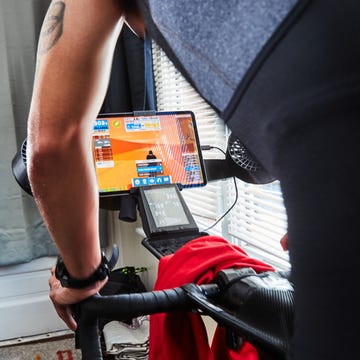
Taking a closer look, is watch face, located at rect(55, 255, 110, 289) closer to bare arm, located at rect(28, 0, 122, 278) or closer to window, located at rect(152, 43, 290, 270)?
bare arm, located at rect(28, 0, 122, 278)

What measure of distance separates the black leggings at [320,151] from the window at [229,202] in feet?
3.10

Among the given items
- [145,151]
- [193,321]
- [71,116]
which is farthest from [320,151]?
[145,151]

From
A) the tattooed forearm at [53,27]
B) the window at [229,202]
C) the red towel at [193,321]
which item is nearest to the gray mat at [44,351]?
the window at [229,202]

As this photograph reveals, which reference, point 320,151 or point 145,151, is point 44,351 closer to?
point 145,151

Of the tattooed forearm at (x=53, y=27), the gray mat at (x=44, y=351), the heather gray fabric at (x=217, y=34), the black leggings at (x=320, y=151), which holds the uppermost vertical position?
the tattooed forearm at (x=53, y=27)

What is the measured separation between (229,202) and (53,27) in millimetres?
1482

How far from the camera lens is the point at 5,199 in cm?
244

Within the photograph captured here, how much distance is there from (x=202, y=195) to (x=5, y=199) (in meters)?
1.18

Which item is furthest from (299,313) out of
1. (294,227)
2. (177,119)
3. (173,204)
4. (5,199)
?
(5,199)

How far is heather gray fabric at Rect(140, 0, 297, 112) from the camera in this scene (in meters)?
0.31

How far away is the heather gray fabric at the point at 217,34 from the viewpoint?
1.02 feet

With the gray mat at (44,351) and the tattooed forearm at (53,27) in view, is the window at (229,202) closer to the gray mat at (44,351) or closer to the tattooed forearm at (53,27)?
the tattooed forearm at (53,27)

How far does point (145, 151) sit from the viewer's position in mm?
1322

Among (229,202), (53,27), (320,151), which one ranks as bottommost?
(229,202)
